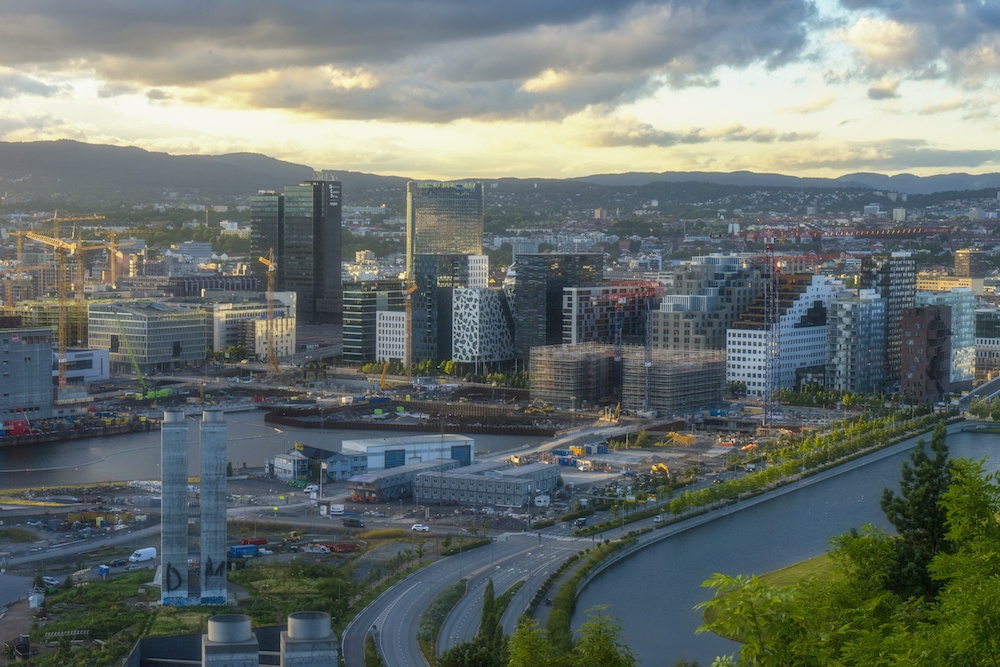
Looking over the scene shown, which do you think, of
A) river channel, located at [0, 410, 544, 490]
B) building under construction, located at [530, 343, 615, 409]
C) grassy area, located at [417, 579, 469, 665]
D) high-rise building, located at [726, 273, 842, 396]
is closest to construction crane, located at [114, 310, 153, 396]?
river channel, located at [0, 410, 544, 490]

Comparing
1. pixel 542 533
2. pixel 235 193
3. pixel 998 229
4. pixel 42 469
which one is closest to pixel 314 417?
pixel 42 469

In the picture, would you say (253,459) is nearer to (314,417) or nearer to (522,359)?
(314,417)

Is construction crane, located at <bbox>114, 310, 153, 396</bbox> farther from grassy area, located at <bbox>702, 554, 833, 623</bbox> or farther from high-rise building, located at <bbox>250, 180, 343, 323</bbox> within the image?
grassy area, located at <bbox>702, 554, 833, 623</bbox>

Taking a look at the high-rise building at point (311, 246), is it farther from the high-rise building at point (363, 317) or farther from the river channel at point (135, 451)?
the river channel at point (135, 451)

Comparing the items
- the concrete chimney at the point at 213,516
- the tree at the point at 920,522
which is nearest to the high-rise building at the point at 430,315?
the concrete chimney at the point at 213,516

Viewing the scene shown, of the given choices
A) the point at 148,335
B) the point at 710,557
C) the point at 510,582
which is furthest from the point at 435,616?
the point at 148,335

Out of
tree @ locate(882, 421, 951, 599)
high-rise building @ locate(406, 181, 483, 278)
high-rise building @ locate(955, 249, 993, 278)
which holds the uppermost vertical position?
high-rise building @ locate(406, 181, 483, 278)
